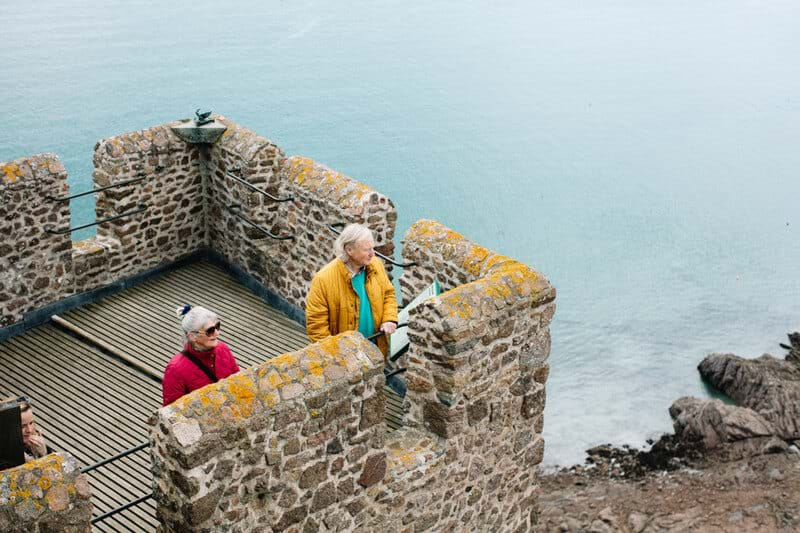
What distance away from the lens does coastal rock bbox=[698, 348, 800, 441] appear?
66.4 feet

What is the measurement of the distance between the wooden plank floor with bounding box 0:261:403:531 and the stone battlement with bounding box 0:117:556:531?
10.9 inches

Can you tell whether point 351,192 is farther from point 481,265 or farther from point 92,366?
point 92,366

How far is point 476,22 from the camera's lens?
40781mm

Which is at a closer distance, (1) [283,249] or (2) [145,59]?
(1) [283,249]

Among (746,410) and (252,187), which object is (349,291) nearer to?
(252,187)

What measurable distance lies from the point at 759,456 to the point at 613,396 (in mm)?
4509

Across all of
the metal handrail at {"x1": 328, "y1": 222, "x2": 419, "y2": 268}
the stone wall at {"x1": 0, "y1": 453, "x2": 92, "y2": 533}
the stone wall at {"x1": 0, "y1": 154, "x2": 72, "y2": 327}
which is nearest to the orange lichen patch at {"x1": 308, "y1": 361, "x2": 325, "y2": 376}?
the stone wall at {"x1": 0, "y1": 453, "x2": 92, "y2": 533}

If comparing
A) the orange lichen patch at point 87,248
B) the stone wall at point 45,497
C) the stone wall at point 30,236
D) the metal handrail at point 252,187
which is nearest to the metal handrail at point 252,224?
the metal handrail at point 252,187

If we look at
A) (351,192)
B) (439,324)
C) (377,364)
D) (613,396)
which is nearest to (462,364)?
(439,324)

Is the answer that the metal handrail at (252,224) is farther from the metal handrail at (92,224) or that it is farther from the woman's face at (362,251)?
the woman's face at (362,251)

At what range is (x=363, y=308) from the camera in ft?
31.0

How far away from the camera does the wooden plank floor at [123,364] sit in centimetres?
964

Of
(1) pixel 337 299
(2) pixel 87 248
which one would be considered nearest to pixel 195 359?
(1) pixel 337 299

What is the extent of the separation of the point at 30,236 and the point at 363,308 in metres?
4.54
